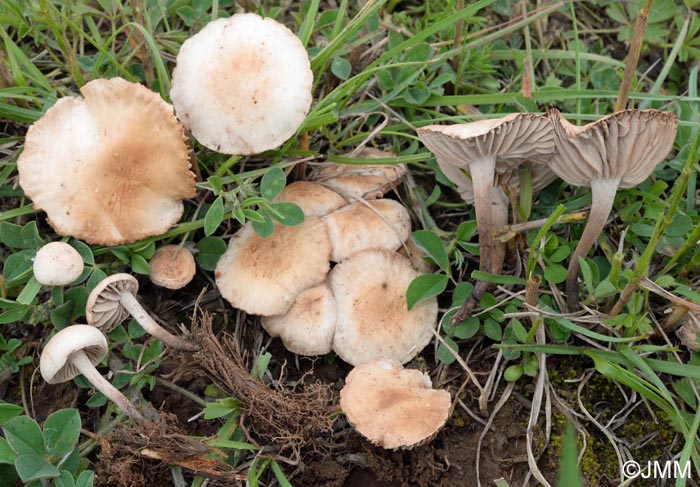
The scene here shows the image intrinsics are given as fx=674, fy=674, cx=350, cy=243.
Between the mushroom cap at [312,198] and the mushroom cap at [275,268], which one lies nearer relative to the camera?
the mushroom cap at [275,268]

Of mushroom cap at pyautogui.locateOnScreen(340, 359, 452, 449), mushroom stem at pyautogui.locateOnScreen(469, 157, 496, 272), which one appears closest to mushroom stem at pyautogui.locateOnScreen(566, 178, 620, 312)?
mushroom stem at pyautogui.locateOnScreen(469, 157, 496, 272)

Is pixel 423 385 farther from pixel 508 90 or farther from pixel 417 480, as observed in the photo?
pixel 508 90

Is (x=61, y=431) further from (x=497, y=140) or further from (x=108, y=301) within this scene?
(x=497, y=140)

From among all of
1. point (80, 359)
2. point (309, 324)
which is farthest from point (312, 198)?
point (80, 359)

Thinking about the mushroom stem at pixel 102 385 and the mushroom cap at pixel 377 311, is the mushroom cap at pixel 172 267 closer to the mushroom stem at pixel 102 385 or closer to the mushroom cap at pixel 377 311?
the mushroom stem at pixel 102 385

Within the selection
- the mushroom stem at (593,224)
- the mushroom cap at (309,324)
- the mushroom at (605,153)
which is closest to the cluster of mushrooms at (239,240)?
the mushroom cap at (309,324)

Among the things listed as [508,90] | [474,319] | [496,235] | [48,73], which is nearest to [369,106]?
[508,90]
